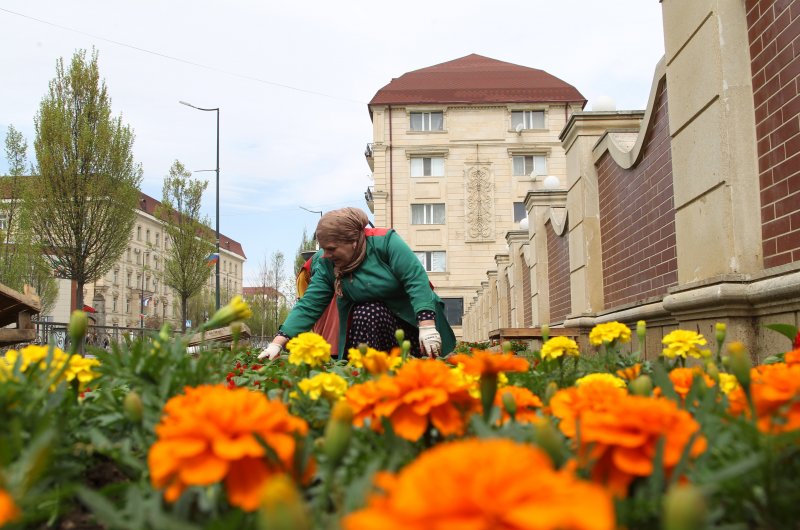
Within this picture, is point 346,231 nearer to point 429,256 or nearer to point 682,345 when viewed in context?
point 682,345

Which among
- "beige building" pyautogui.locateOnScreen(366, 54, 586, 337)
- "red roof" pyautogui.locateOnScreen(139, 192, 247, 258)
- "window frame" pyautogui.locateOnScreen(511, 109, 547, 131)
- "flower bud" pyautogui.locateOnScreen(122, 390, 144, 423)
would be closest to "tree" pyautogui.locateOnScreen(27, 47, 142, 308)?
"beige building" pyautogui.locateOnScreen(366, 54, 586, 337)

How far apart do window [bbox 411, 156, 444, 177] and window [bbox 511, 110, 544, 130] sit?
4200 mm

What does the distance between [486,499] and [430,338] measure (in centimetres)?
324

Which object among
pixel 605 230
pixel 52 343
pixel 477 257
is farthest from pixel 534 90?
pixel 52 343

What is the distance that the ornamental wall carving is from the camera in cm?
3134

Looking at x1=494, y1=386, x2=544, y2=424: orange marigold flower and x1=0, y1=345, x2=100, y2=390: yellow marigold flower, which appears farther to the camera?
x1=0, y1=345, x2=100, y2=390: yellow marigold flower

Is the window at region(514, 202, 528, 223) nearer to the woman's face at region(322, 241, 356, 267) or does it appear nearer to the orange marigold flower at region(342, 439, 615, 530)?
the woman's face at region(322, 241, 356, 267)

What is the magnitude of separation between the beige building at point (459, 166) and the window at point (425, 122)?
0.15 feet

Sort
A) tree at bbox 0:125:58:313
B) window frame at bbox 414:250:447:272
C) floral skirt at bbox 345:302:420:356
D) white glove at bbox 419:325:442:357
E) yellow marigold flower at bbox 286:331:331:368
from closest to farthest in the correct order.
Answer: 1. yellow marigold flower at bbox 286:331:331:368
2. white glove at bbox 419:325:442:357
3. floral skirt at bbox 345:302:420:356
4. tree at bbox 0:125:58:313
5. window frame at bbox 414:250:447:272

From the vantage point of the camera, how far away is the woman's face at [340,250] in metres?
4.01

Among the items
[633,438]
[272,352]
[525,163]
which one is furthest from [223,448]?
[525,163]

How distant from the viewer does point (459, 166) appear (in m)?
31.7

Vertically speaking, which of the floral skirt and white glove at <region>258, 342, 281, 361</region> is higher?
the floral skirt

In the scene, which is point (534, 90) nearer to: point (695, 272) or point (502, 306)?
point (502, 306)
